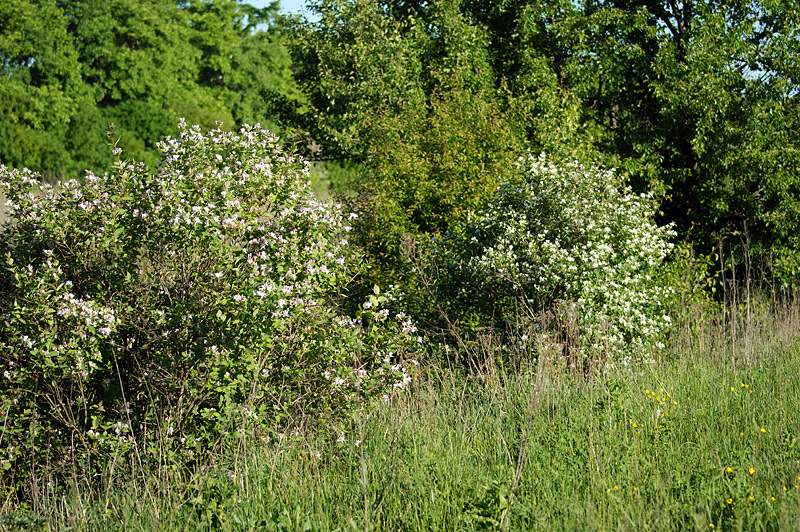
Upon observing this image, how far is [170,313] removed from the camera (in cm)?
489

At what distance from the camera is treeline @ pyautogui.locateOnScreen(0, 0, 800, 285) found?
1070 centimetres

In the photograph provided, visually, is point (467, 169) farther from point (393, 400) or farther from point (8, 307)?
point (8, 307)

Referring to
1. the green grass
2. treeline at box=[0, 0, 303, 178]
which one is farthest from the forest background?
treeline at box=[0, 0, 303, 178]

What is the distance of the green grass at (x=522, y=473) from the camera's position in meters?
3.10

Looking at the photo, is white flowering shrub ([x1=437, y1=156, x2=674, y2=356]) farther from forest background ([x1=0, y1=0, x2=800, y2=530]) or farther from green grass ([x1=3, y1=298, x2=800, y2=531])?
green grass ([x1=3, y1=298, x2=800, y2=531])

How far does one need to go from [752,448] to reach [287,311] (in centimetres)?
280

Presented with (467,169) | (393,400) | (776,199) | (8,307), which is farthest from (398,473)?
(776,199)

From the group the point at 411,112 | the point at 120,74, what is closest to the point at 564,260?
the point at 411,112

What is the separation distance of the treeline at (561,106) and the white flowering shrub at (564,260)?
147 cm

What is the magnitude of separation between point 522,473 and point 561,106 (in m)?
9.62

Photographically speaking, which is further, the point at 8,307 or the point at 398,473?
the point at 8,307

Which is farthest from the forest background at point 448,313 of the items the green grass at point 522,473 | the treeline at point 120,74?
the treeline at point 120,74

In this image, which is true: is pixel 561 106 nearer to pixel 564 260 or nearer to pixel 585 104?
pixel 585 104

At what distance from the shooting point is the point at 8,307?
16.9 feet
